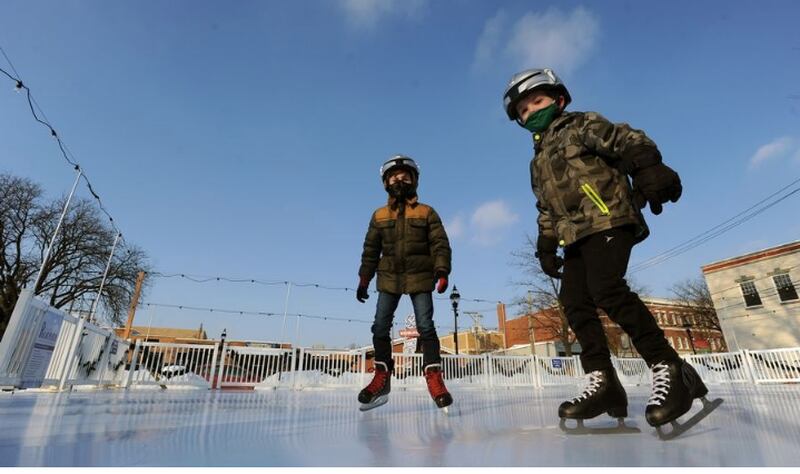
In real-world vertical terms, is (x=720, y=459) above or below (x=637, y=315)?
below

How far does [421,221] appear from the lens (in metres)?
2.75

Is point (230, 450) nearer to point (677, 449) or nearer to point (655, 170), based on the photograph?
point (677, 449)

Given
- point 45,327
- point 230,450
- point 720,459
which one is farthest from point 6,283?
point 720,459

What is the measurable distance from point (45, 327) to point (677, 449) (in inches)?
225

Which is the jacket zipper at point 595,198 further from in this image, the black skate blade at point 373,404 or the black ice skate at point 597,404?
the black skate blade at point 373,404

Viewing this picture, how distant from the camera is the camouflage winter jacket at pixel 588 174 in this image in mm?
1487

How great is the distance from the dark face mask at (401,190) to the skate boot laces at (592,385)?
1.73 metres

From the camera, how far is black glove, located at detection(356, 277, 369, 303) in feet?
9.30

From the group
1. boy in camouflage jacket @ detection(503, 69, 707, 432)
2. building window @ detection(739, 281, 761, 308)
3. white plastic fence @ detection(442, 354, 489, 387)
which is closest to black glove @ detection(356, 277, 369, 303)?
boy in camouflage jacket @ detection(503, 69, 707, 432)

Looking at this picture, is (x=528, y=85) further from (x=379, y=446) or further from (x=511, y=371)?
(x=511, y=371)

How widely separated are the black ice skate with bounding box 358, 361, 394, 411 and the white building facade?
24236 millimetres

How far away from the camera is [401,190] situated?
2.84m

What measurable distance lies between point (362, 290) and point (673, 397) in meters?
2.02

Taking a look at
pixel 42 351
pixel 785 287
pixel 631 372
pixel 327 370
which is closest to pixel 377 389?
pixel 42 351
